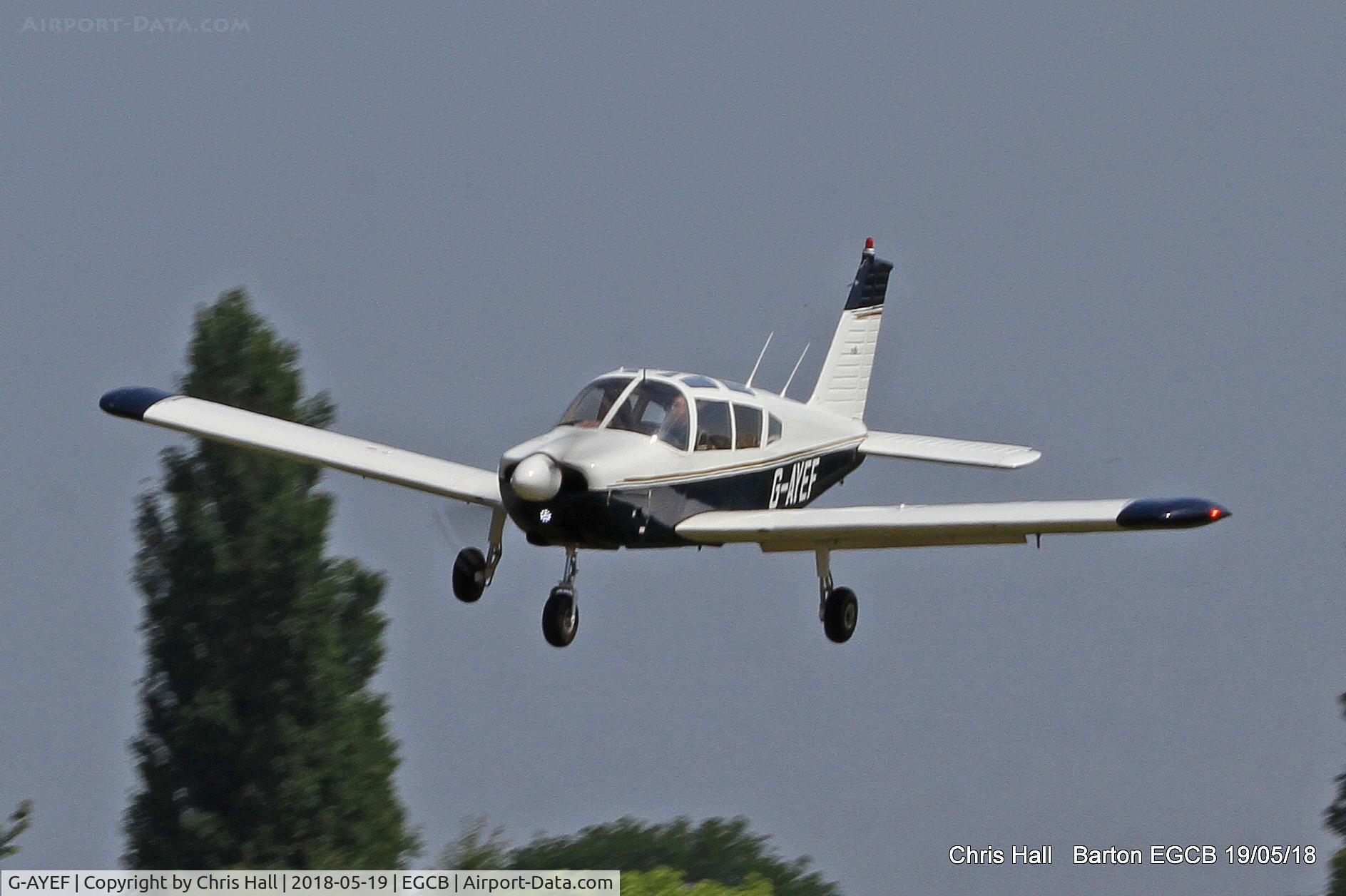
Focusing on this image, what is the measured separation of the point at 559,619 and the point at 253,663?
32901 mm

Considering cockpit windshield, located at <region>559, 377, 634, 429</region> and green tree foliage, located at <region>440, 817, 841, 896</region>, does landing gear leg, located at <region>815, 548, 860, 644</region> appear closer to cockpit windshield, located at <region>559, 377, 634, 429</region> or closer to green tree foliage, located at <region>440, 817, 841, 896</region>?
cockpit windshield, located at <region>559, 377, 634, 429</region>

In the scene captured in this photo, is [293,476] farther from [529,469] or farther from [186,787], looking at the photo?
[529,469]

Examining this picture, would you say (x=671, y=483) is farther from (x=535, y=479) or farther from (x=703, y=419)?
(x=535, y=479)

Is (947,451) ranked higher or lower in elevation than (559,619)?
A: higher

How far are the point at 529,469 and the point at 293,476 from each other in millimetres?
32554

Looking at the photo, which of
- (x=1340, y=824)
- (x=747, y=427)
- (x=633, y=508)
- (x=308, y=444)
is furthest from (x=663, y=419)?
(x=1340, y=824)

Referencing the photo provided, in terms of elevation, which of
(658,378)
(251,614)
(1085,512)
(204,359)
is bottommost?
(1085,512)

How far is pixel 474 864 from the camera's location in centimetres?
4722

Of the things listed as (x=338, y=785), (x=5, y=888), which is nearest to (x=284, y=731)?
(x=338, y=785)

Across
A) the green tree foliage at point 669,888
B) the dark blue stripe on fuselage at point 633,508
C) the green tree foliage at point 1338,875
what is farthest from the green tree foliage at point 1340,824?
the dark blue stripe on fuselage at point 633,508

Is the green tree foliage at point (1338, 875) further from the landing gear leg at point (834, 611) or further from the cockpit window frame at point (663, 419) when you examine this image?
the cockpit window frame at point (663, 419)

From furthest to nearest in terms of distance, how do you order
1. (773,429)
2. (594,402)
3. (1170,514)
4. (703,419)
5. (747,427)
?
1. (773,429)
2. (747,427)
3. (703,419)
4. (594,402)
5. (1170,514)

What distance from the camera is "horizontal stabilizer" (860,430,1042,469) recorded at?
83.1 ft

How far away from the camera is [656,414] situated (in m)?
21.4
